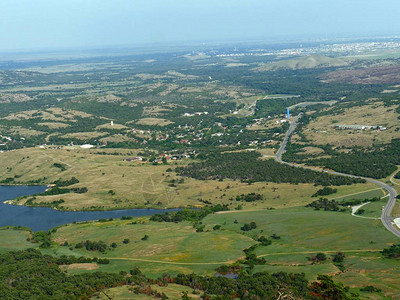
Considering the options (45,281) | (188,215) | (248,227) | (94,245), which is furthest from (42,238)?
(248,227)

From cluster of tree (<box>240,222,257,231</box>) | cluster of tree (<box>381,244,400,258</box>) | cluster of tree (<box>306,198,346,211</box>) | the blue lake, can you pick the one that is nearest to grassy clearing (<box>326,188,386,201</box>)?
cluster of tree (<box>306,198,346,211</box>)

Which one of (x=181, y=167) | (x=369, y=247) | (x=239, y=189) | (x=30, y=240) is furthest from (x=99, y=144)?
(x=369, y=247)

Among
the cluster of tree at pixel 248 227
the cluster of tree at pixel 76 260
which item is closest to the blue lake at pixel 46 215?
the cluster of tree at pixel 76 260

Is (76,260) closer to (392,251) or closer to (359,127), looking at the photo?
(392,251)

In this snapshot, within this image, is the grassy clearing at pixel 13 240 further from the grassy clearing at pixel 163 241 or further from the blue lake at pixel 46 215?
the grassy clearing at pixel 163 241

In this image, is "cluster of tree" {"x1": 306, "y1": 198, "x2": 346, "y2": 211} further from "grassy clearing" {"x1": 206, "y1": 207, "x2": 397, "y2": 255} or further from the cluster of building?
the cluster of building

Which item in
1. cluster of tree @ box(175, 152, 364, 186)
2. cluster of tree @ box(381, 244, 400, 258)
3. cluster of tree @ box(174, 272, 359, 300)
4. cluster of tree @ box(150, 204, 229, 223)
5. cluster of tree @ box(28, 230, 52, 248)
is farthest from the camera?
cluster of tree @ box(175, 152, 364, 186)
